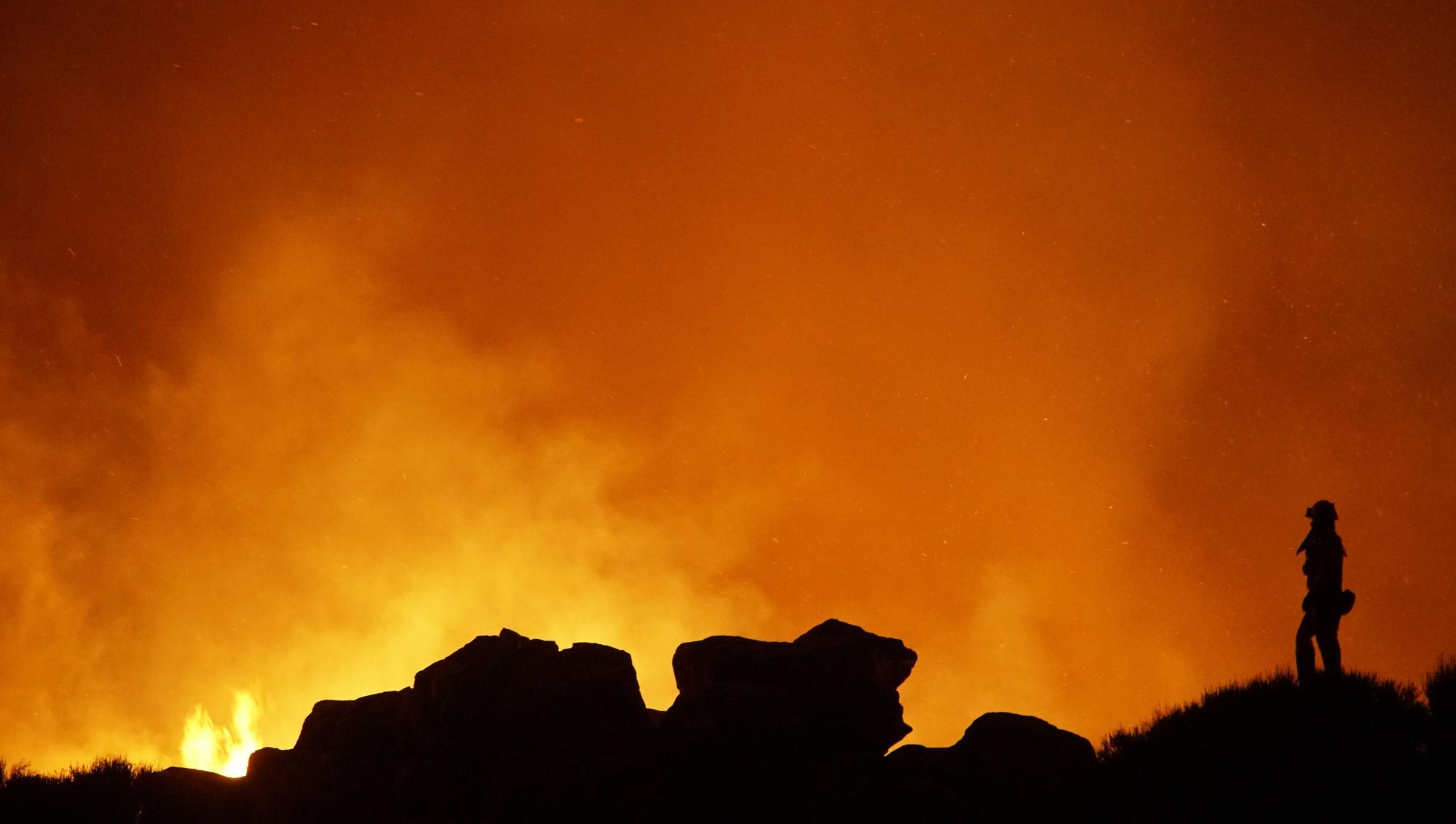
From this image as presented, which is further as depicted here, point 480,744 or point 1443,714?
point 480,744

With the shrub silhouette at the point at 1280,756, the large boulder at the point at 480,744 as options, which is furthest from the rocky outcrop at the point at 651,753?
the shrub silhouette at the point at 1280,756

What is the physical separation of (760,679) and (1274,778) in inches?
345

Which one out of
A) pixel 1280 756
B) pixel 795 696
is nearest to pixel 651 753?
pixel 795 696

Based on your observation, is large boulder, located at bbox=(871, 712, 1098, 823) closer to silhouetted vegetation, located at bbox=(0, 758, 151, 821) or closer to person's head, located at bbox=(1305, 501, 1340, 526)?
person's head, located at bbox=(1305, 501, 1340, 526)

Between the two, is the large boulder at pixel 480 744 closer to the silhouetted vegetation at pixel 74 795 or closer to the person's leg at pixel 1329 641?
the silhouetted vegetation at pixel 74 795

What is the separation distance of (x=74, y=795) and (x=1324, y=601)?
24.5 metres

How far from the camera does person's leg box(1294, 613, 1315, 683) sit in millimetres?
17984

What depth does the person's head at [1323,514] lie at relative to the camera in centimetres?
1862

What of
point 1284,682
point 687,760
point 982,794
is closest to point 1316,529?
point 1284,682

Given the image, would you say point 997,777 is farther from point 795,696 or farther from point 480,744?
point 480,744

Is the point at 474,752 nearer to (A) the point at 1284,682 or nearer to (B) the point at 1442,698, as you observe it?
(A) the point at 1284,682

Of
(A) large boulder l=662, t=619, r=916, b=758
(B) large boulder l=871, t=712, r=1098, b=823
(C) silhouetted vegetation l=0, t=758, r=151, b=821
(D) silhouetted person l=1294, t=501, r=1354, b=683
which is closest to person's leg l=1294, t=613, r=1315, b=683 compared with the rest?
(D) silhouetted person l=1294, t=501, r=1354, b=683

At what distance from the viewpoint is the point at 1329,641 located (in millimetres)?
18016

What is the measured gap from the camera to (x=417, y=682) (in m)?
20.0
